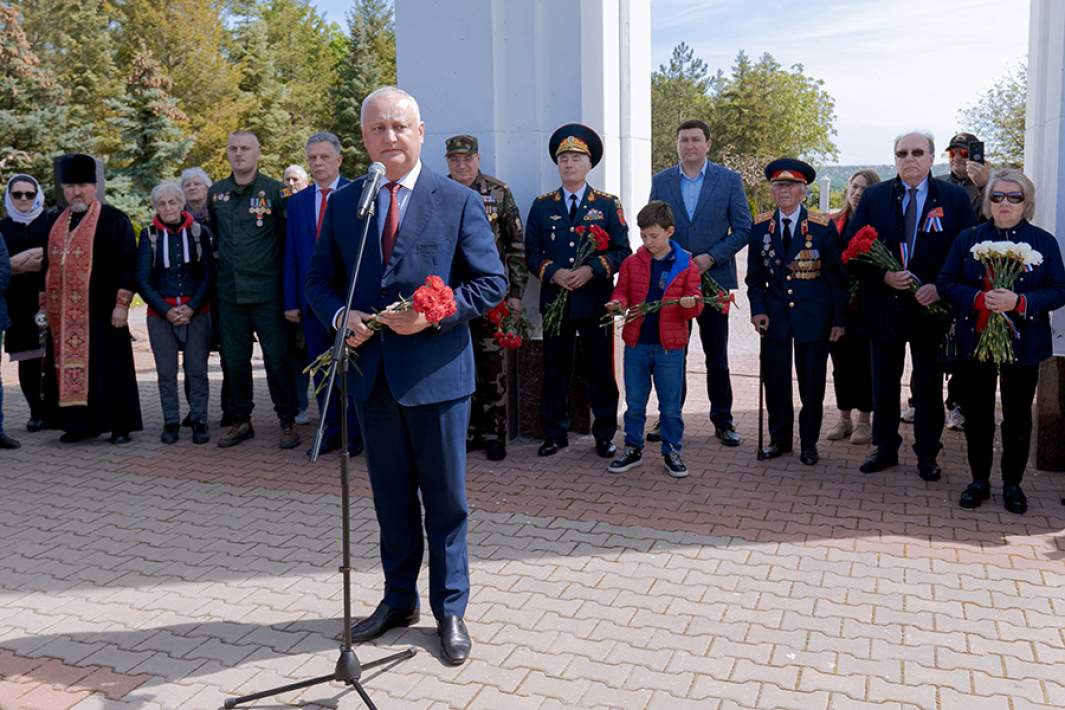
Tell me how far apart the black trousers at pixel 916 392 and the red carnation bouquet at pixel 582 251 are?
6.70 feet

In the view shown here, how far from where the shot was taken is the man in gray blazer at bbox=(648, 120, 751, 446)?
7.77 meters

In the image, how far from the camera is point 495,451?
296 inches

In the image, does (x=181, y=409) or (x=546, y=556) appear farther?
(x=181, y=409)

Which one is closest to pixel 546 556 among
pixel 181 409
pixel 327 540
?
pixel 327 540

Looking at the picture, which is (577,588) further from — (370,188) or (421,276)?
(370,188)

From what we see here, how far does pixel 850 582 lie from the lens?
501 centimetres

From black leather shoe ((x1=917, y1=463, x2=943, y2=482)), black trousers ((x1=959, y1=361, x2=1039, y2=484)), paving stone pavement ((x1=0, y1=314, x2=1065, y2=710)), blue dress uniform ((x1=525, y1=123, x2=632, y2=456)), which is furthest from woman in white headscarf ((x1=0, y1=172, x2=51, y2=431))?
black trousers ((x1=959, y1=361, x2=1039, y2=484))

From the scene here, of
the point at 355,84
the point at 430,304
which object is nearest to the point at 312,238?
the point at 430,304

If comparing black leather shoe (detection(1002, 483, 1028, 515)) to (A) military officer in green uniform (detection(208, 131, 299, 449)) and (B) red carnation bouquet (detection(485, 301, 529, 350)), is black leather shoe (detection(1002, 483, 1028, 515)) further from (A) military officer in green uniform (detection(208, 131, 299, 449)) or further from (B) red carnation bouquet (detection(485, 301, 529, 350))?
(A) military officer in green uniform (detection(208, 131, 299, 449))

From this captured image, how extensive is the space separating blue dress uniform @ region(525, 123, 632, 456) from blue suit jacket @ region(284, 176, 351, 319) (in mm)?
1565

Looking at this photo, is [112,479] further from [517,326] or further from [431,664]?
[431,664]

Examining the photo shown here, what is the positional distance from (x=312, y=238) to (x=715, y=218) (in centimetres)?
308

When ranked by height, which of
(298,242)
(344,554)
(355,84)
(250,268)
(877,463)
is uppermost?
(355,84)

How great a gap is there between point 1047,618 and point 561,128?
464cm
